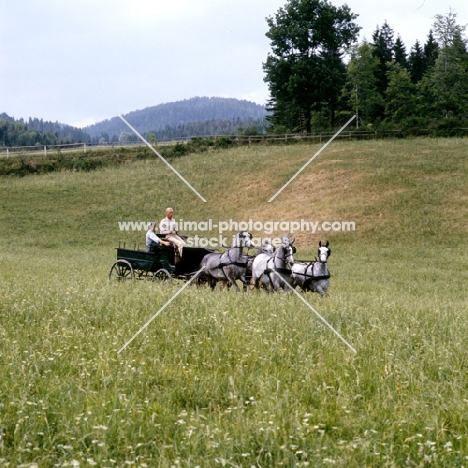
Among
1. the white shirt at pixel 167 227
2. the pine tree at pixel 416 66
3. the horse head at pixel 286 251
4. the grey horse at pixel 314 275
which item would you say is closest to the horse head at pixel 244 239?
the horse head at pixel 286 251

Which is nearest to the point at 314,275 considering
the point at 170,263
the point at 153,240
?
the point at 170,263

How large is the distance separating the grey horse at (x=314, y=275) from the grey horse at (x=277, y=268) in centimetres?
23

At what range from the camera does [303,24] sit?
71.8m

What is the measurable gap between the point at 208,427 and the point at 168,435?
38cm

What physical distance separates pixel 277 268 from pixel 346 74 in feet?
219

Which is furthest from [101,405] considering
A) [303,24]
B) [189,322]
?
[303,24]

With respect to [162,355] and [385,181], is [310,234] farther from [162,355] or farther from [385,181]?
[162,355]

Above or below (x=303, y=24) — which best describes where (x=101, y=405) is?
below

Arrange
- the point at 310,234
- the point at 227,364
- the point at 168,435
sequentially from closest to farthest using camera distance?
the point at 168,435 → the point at 227,364 → the point at 310,234

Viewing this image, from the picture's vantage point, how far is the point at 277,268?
1377 cm

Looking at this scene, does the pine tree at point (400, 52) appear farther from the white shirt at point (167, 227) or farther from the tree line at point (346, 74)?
the white shirt at point (167, 227)

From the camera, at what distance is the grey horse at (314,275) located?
13765 millimetres

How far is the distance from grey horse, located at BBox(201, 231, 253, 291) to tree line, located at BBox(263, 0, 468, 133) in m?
51.6

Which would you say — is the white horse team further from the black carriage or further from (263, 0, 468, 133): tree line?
(263, 0, 468, 133): tree line
